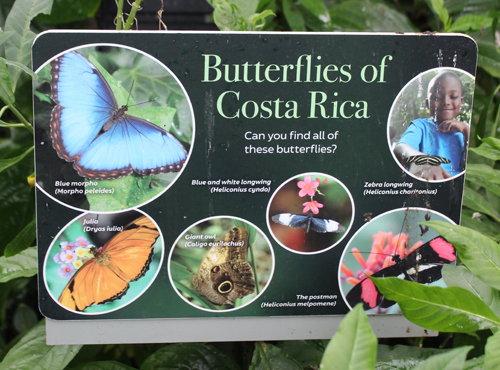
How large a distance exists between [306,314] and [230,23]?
1.43 feet

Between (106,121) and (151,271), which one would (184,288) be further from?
(106,121)

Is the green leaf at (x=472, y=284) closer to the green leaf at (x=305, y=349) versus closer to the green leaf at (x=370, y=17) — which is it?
the green leaf at (x=305, y=349)

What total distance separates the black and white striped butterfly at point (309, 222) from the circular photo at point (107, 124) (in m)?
0.16

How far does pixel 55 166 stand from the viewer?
499 mm

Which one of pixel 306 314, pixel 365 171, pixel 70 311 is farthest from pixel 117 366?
pixel 365 171

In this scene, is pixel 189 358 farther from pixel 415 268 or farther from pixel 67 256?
pixel 415 268

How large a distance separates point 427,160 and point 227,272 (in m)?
0.33

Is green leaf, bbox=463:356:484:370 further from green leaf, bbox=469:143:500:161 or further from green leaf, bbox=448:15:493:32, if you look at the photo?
green leaf, bbox=448:15:493:32

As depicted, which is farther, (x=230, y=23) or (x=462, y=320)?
(x=230, y=23)

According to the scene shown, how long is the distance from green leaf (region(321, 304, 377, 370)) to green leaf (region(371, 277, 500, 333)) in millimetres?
88

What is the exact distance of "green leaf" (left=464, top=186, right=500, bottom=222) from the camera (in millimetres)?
637

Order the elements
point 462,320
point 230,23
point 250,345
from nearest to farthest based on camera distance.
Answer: point 462,320 < point 230,23 < point 250,345

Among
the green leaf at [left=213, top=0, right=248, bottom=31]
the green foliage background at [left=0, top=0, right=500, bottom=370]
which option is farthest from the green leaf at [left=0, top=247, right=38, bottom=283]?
the green leaf at [left=213, top=0, right=248, bottom=31]

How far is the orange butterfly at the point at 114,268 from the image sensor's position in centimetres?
52
